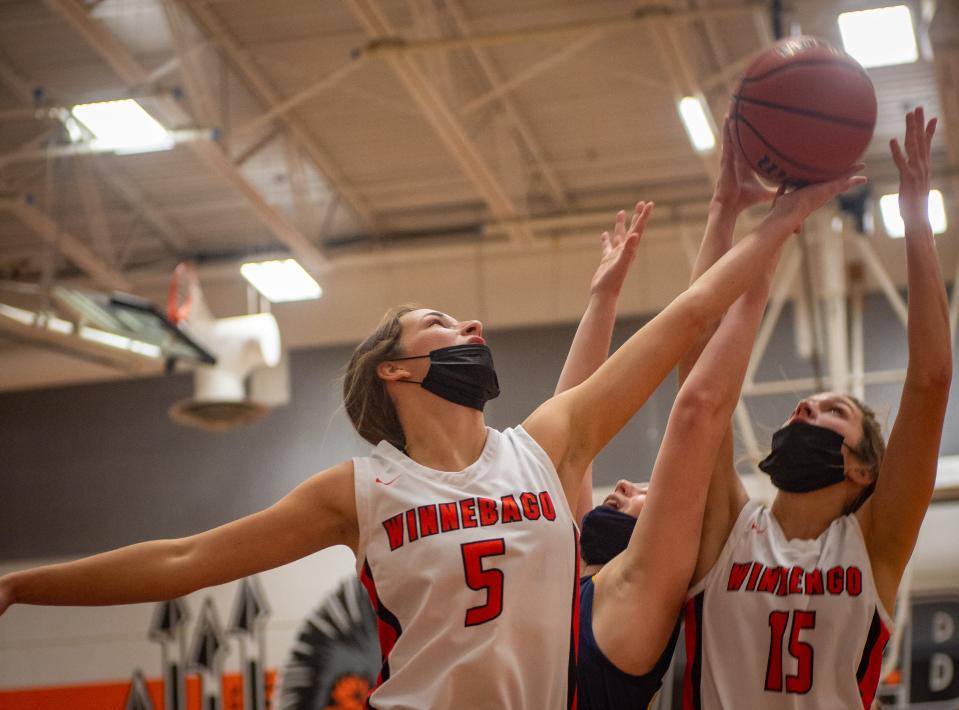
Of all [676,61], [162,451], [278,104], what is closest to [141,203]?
[278,104]

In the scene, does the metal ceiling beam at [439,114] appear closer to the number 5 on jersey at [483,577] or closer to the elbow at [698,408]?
the elbow at [698,408]

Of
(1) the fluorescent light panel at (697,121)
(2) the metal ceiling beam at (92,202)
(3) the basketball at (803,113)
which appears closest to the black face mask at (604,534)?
(3) the basketball at (803,113)

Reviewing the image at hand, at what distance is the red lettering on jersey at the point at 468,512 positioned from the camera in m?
2.23

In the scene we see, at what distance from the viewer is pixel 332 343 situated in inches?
478

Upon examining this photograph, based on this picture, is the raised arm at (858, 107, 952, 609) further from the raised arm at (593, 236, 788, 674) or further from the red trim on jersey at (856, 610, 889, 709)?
the raised arm at (593, 236, 788, 674)

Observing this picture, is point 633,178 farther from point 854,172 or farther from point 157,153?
point 854,172

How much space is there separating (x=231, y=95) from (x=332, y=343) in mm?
3096

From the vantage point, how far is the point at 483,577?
218 centimetres

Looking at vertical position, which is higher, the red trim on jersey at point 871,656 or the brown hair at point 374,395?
the brown hair at point 374,395

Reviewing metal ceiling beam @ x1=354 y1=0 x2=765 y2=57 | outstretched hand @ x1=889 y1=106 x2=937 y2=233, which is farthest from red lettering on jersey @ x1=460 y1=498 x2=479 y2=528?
metal ceiling beam @ x1=354 y1=0 x2=765 y2=57

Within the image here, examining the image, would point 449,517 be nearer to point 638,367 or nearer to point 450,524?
point 450,524

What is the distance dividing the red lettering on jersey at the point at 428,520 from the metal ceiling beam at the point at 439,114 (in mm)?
6208

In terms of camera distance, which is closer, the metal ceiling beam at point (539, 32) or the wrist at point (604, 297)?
the wrist at point (604, 297)

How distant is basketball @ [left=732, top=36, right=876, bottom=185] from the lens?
2666 mm
